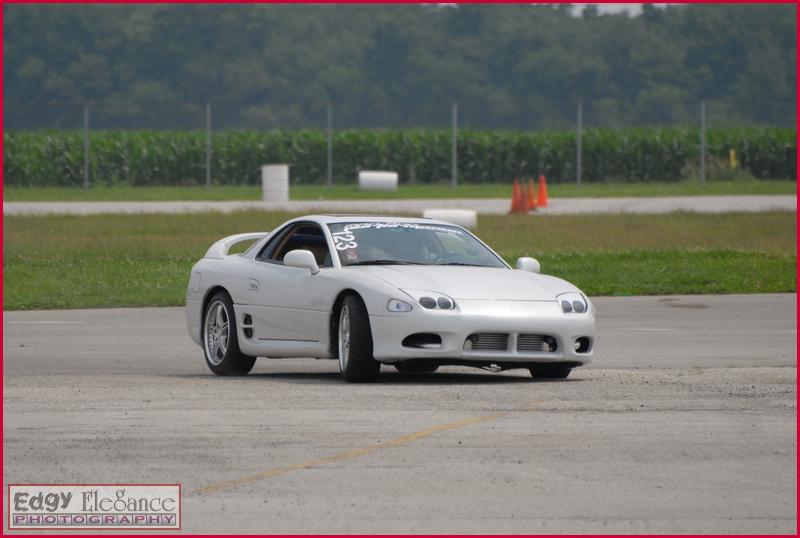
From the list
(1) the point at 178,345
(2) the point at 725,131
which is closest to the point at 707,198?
(2) the point at 725,131

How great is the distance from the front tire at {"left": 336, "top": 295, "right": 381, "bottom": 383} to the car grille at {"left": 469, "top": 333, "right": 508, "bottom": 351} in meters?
0.71

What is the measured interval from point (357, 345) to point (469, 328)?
79 centimetres

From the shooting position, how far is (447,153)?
202 ft

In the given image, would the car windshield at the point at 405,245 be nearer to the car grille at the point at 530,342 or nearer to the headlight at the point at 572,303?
the headlight at the point at 572,303

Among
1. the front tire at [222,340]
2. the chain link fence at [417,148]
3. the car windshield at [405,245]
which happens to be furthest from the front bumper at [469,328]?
the chain link fence at [417,148]

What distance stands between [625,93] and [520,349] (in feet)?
252

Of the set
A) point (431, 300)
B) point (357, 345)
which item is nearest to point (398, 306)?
point (431, 300)

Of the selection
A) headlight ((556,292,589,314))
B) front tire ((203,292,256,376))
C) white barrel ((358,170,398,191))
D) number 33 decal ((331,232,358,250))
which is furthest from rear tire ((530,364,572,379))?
white barrel ((358,170,398,191))

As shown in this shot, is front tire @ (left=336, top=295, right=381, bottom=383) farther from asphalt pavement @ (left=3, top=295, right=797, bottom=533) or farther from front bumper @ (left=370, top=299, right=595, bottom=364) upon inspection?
asphalt pavement @ (left=3, top=295, right=797, bottom=533)

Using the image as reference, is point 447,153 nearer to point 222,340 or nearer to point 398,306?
point 222,340

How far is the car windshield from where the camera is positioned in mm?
13273

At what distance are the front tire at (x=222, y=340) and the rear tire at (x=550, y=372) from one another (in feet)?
7.34

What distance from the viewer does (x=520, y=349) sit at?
1238 centimetres

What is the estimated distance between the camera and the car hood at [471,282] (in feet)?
40.8
